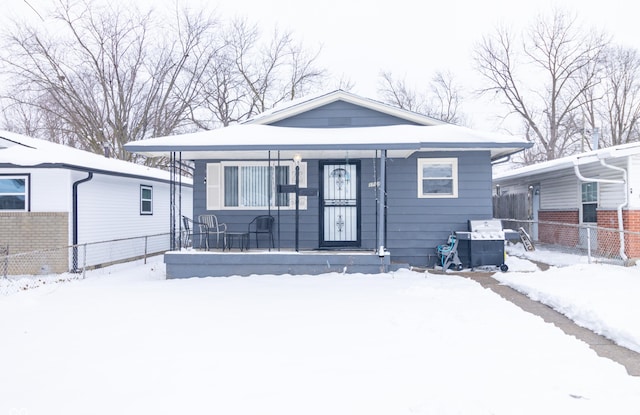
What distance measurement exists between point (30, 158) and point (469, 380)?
418 inches

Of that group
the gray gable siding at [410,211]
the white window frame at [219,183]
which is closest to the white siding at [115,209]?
the white window frame at [219,183]

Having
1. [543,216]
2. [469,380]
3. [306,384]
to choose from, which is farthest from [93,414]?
[543,216]

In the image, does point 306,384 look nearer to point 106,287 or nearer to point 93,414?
point 93,414

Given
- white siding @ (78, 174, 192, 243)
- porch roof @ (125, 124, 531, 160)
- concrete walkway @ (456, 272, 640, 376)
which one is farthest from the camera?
white siding @ (78, 174, 192, 243)

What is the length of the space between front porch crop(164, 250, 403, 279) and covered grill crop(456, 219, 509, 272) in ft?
6.76

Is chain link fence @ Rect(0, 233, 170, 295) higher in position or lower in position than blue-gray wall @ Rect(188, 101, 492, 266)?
lower

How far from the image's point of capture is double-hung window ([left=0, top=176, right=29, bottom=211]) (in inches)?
415

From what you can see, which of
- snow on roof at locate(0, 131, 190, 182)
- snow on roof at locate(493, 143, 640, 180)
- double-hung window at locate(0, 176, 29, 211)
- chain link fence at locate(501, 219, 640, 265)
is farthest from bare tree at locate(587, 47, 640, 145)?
double-hung window at locate(0, 176, 29, 211)

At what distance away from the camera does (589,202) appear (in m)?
12.1

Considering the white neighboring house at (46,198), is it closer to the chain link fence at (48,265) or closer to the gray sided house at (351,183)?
the chain link fence at (48,265)

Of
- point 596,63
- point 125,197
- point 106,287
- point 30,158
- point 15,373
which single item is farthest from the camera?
point 596,63

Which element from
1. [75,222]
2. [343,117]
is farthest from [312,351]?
[75,222]

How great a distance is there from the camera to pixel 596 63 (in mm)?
26562

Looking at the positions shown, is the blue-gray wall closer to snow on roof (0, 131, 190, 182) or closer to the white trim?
the white trim
